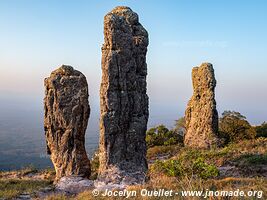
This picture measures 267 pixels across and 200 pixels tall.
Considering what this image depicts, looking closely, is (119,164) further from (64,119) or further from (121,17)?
(121,17)

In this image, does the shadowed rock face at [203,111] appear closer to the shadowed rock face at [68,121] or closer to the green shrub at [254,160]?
the green shrub at [254,160]

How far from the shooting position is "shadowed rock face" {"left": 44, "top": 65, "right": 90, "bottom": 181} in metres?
18.3

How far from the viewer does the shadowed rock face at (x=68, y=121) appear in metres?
18.3

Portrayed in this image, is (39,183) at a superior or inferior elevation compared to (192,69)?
inferior

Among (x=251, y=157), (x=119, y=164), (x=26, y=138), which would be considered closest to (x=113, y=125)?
(x=119, y=164)

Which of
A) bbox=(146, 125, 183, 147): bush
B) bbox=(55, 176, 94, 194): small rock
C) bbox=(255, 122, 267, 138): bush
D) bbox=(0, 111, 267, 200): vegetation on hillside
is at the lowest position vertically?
bbox=(55, 176, 94, 194): small rock

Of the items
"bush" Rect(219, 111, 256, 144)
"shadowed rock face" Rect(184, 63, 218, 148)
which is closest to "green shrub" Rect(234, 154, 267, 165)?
"shadowed rock face" Rect(184, 63, 218, 148)

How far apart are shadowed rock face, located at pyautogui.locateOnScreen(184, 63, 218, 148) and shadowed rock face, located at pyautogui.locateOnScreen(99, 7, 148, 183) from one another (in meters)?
13.4

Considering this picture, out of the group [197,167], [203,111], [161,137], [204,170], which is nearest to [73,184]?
[197,167]

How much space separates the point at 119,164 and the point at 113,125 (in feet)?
5.45

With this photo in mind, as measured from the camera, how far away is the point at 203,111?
29250 millimetres

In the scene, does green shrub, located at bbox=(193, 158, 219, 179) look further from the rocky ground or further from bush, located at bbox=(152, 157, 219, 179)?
the rocky ground

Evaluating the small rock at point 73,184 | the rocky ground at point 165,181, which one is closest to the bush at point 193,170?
the rocky ground at point 165,181

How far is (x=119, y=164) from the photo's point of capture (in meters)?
15.6
